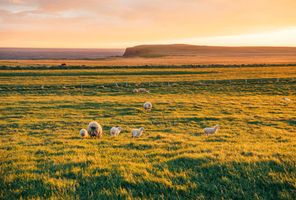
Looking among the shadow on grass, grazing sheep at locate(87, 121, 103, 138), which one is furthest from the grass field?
grazing sheep at locate(87, 121, 103, 138)

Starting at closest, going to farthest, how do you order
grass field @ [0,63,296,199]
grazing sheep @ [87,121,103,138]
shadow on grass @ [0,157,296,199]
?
shadow on grass @ [0,157,296,199] < grass field @ [0,63,296,199] < grazing sheep @ [87,121,103,138]

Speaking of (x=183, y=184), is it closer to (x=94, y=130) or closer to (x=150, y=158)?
(x=150, y=158)

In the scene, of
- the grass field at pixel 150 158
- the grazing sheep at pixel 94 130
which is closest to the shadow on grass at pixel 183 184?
the grass field at pixel 150 158

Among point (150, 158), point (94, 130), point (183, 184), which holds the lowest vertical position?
point (94, 130)

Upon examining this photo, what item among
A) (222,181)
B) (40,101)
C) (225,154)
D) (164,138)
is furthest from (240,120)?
(40,101)

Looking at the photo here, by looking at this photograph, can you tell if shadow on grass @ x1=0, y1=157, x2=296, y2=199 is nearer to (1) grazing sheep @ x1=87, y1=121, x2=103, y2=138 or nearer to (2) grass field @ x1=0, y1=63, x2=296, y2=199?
(2) grass field @ x1=0, y1=63, x2=296, y2=199

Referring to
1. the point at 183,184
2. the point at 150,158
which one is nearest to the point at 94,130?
the point at 150,158

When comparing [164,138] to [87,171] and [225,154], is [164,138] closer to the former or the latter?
[225,154]

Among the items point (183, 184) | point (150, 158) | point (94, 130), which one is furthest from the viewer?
point (94, 130)

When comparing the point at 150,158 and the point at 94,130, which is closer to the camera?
the point at 150,158

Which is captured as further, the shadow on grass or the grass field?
the grass field

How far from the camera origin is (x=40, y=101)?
93.9ft

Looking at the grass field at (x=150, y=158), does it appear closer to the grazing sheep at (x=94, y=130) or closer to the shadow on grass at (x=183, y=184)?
the shadow on grass at (x=183, y=184)

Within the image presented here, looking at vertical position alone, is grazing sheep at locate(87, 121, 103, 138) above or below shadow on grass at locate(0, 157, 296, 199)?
below
